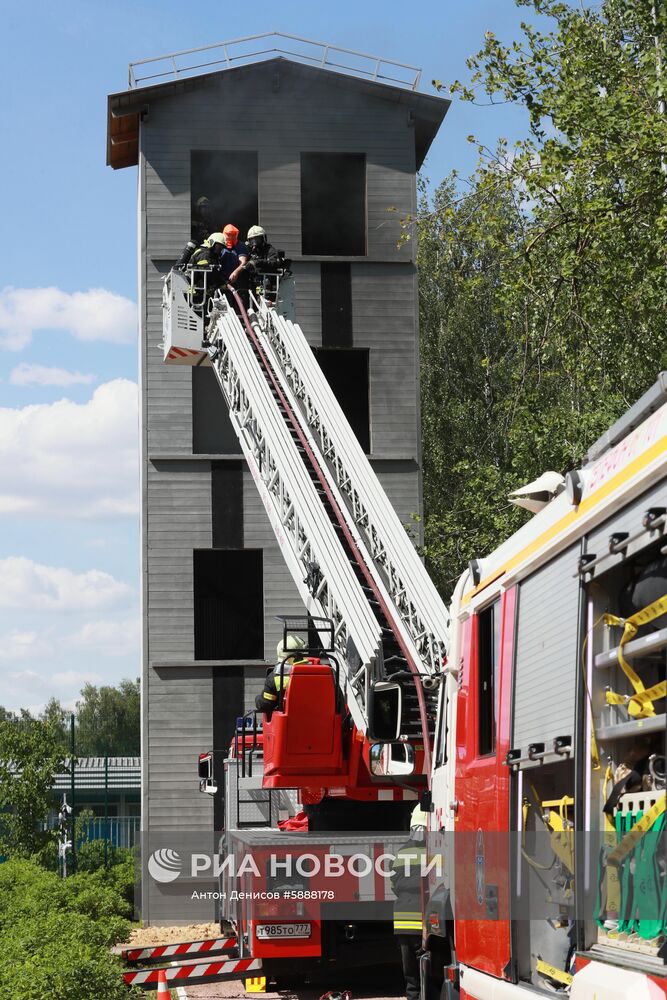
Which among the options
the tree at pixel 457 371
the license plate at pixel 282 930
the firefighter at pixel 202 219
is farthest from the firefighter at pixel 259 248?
the tree at pixel 457 371

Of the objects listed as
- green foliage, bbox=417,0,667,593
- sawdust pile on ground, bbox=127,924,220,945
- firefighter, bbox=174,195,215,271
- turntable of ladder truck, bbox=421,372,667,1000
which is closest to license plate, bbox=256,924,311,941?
turntable of ladder truck, bbox=421,372,667,1000

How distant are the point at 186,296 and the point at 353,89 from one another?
8723 mm

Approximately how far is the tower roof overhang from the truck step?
15.8 meters

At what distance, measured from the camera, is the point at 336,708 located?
12.3 metres

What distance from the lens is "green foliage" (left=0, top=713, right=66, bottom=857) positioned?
25.9 metres

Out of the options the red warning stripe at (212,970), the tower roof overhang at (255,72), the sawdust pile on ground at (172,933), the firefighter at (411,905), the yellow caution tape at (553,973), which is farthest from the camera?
the tower roof overhang at (255,72)

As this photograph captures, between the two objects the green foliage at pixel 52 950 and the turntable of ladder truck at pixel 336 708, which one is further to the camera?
the turntable of ladder truck at pixel 336 708

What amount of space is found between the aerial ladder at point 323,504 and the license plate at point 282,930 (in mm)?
1884

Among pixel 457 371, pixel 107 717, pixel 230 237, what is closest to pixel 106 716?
pixel 107 717

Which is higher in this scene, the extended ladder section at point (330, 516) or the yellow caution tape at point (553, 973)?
the extended ladder section at point (330, 516)

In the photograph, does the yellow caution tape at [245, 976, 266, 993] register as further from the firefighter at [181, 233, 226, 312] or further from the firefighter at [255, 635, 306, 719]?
the firefighter at [181, 233, 226, 312]

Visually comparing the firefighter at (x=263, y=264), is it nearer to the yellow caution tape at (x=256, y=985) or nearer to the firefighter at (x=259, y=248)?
the firefighter at (x=259, y=248)

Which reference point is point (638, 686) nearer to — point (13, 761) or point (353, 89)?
point (353, 89)

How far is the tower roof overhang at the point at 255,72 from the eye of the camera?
2433cm
